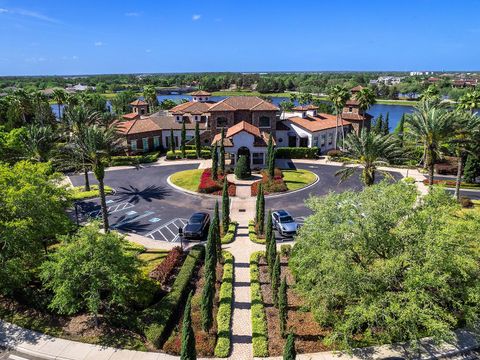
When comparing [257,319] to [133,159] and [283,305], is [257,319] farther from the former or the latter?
[133,159]

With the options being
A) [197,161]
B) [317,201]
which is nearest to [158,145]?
A: [197,161]

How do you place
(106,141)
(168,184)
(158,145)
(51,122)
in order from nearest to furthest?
1. (106,141)
2. (168,184)
3. (158,145)
4. (51,122)

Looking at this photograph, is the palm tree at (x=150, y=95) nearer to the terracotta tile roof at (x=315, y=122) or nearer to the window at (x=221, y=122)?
the window at (x=221, y=122)

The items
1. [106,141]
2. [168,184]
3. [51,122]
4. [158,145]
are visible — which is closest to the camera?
[106,141]

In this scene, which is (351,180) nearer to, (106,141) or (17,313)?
(106,141)

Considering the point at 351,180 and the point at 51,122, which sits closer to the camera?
the point at 351,180

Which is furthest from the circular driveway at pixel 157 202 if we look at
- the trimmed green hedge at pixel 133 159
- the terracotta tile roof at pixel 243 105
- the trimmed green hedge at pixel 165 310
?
the terracotta tile roof at pixel 243 105
